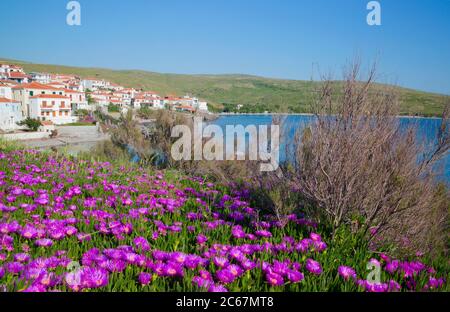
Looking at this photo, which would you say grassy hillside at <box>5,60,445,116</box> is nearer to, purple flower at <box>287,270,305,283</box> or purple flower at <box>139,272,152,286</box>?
purple flower at <box>287,270,305,283</box>

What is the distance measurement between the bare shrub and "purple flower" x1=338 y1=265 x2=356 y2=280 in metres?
0.87

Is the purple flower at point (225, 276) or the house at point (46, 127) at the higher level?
the purple flower at point (225, 276)

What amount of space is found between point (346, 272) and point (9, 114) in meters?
55.3

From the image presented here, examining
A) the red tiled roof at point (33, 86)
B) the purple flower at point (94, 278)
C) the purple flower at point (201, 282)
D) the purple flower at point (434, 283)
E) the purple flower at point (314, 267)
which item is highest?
the red tiled roof at point (33, 86)

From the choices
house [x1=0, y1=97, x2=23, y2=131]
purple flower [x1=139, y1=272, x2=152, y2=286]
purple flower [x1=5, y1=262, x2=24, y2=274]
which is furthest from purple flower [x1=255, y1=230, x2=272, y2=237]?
house [x1=0, y1=97, x2=23, y2=131]

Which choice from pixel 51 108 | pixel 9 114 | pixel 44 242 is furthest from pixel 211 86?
pixel 44 242

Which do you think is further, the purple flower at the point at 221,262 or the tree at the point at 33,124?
the tree at the point at 33,124

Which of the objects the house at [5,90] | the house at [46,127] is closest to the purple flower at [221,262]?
the house at [46,127]

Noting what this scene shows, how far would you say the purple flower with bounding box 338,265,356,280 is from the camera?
2053 mm

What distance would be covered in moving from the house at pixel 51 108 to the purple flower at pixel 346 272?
2415 inches

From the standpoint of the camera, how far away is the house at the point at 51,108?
5356cm

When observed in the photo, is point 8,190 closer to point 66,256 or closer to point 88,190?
point 88,190

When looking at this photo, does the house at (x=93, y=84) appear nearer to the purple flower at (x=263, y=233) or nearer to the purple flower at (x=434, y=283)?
the purple flower at (x=263, y=233)

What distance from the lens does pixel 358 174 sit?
2.93 meters
